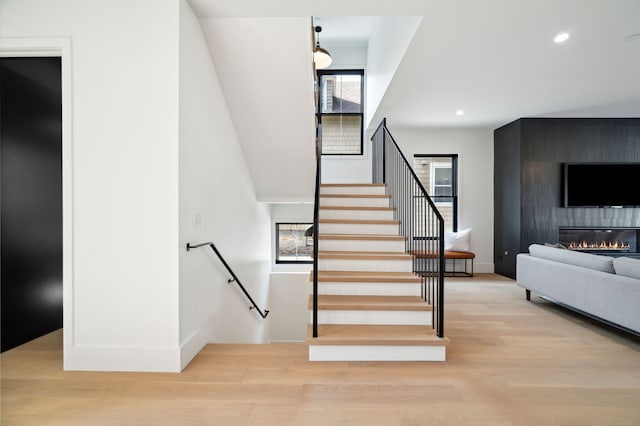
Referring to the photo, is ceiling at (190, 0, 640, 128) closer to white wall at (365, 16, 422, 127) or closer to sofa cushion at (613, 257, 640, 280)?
white wall at (365, 16, 422, 127)

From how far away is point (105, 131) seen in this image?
2193 millimetres

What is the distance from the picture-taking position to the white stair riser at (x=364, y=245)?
3688 millimetres

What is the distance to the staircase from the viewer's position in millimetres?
2385

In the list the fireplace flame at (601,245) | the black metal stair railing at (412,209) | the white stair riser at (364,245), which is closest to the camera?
the black metal stair railing at (412,209)

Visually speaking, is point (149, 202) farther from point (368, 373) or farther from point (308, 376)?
point (368, 373)

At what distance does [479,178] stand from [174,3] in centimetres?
610

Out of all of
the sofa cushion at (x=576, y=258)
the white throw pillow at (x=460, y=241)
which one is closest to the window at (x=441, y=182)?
the white throw pillow at (x=460, y=241)

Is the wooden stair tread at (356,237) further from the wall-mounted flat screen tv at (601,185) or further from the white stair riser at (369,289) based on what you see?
the wall-mounted flat screen tv at (601,185)

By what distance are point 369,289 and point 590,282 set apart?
2.23m

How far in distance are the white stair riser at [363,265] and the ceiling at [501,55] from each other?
2253mm

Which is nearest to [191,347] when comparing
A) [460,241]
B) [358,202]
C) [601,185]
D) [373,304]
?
[373,304]

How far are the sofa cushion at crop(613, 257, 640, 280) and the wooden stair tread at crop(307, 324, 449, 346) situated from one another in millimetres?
1933

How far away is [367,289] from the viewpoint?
10.1ft

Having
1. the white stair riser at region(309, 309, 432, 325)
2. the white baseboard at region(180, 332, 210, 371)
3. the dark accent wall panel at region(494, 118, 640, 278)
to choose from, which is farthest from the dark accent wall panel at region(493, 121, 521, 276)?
the white baseboard at region(180, 332, 210, 371)
